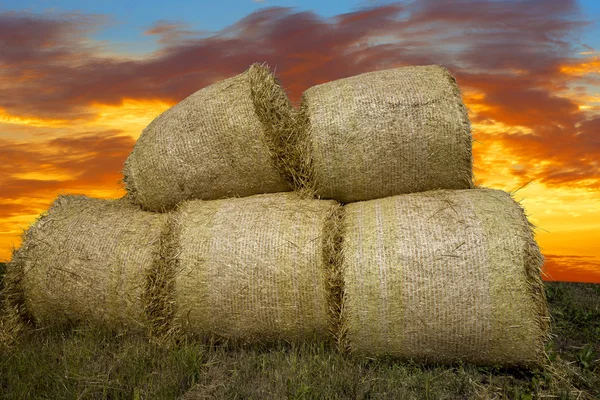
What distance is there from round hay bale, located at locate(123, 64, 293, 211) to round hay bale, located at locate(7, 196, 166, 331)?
0.37 metres

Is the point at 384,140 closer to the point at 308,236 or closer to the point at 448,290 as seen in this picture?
the point at 308,236

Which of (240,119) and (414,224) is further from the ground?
(240,119)

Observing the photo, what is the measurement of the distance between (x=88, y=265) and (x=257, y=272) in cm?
167

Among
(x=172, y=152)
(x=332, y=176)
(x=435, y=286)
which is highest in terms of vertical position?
(x=172, y=152)

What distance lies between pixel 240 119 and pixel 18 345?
2.85 metres

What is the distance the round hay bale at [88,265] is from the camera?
5.18 meters

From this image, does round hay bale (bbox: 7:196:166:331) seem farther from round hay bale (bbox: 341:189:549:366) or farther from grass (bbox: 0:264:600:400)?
round hay bale (bbox: 341:189:549:366)

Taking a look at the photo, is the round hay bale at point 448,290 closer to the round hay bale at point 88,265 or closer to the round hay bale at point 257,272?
the round hay bale at point 257,272

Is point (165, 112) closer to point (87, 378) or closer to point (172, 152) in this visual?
point (172, 152)

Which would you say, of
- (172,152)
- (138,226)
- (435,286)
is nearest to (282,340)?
(435,286)

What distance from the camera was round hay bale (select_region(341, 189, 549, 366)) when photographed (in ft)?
14.7

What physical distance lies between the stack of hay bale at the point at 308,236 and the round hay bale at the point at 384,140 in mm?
12

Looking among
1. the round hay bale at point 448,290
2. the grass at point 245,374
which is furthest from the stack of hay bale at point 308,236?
the grass at point 245,374

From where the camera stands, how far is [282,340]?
16.1 ft
